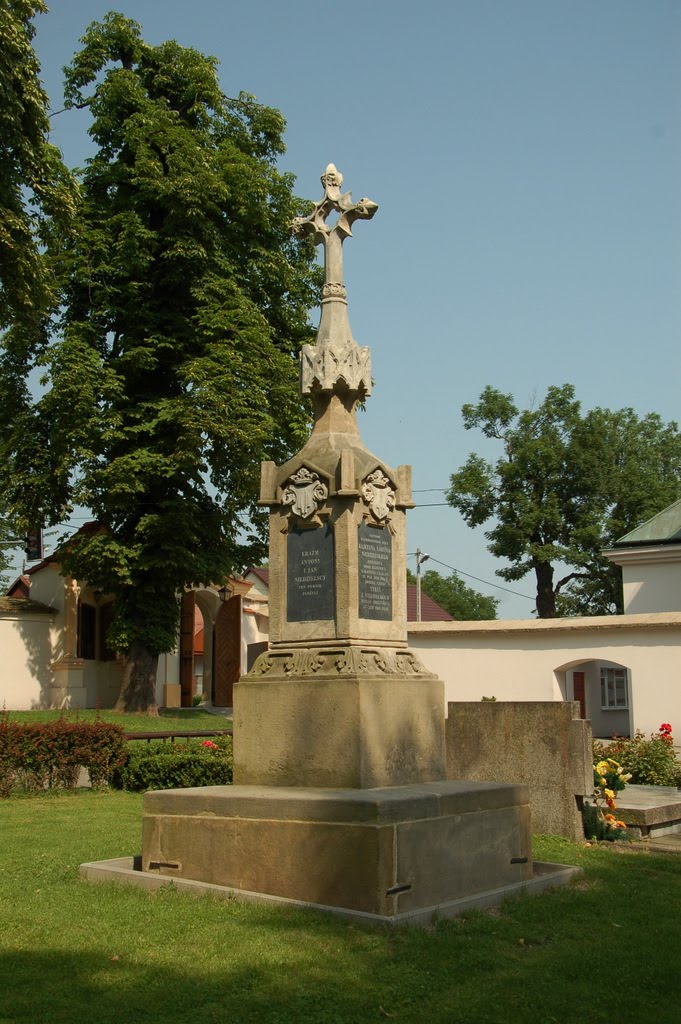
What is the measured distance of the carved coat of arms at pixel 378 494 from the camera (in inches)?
334

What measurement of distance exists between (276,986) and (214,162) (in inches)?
931

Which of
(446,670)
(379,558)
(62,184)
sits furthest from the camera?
(446,670)

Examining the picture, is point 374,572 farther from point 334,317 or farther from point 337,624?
point 334,317

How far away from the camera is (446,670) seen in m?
24.4

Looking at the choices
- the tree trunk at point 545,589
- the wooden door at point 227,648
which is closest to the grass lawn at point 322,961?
the wooden door at point 227,648

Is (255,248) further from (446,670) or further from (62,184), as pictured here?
(446,670)

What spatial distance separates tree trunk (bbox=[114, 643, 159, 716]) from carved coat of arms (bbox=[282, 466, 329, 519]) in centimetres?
1892

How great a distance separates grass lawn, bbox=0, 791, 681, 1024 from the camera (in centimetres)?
508

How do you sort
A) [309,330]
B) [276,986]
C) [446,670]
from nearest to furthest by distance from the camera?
[276,986]
[446,670]
[309,330]

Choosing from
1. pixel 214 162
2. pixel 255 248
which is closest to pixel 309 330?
pixel 255 248

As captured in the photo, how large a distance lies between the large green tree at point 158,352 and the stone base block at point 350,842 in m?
16.6

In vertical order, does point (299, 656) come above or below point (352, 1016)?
above

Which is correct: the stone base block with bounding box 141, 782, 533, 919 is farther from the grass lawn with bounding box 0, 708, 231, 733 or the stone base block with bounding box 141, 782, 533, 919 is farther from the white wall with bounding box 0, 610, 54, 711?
the white wall with bounding box 0, 610, 54, 711

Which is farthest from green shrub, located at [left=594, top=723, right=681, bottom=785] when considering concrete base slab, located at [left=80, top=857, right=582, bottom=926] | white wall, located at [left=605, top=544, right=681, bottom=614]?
white wall, located at [left=605, top=544, right=681, bottom=614]
